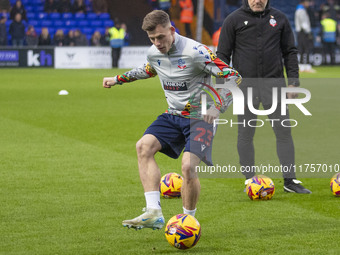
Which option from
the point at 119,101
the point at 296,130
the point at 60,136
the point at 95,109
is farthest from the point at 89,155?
the point at 119,101

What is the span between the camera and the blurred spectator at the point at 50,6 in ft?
126

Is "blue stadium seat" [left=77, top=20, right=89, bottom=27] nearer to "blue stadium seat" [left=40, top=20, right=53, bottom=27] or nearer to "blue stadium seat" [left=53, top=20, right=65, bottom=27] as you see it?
"blue stadium seat" [left=53, top=20, right=65, bottom=27]

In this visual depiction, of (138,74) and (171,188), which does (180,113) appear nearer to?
(138,74)

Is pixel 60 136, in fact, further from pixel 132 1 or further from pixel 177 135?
pixel 132 1

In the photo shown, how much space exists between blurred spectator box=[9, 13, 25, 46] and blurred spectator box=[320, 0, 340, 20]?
14.1 m

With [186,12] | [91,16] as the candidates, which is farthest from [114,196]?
[91,16]

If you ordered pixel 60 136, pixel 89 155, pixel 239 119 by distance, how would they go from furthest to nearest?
pixel 60 136
pixel 89 155
pixel 239 119

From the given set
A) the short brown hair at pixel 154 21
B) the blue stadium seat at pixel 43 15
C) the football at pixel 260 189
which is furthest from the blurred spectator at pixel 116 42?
the short brown hair at pixel 154 21

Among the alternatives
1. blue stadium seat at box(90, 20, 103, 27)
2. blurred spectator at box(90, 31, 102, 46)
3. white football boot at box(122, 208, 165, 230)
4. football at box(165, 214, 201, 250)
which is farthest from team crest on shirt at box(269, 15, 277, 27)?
blue stadium seat at box(90, 20, 103, 27)

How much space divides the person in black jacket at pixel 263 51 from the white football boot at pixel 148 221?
2.42 m

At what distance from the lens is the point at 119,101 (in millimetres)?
19156

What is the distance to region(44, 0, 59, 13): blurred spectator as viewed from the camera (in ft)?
126

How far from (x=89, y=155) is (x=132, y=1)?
29.3 m

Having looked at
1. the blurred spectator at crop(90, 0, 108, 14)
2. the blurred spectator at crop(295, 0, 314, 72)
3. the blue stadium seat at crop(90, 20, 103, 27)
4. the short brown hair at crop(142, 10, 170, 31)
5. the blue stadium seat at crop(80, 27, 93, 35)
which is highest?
the short brown hair at crop(142, 10, 170, 31)
